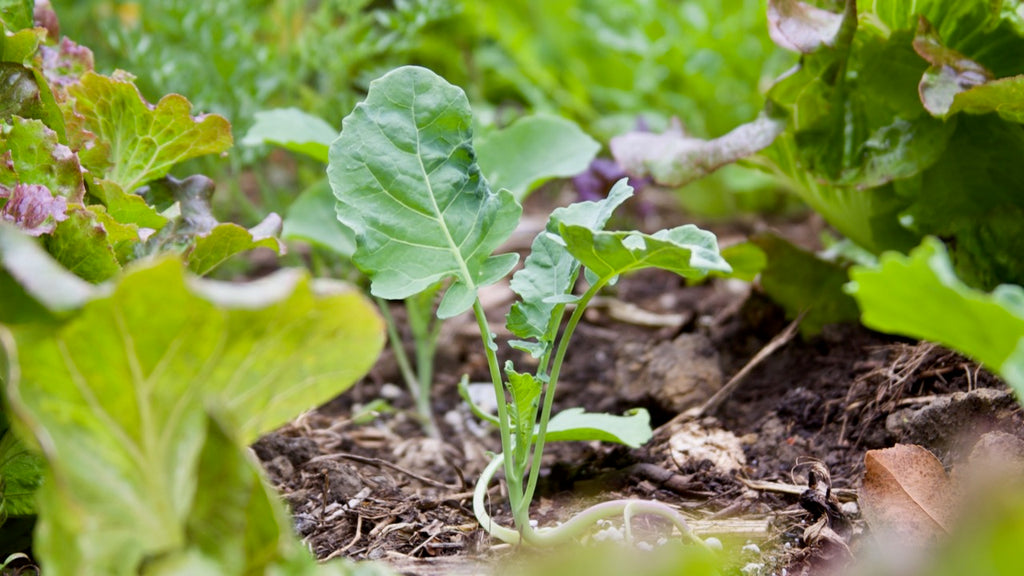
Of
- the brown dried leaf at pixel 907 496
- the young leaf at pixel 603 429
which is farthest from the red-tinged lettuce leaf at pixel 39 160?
the brown dried leaf at pixel 907 496

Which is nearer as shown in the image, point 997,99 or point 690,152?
point 997,99

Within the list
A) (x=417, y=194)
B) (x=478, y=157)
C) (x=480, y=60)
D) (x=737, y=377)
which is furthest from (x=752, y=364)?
(x=480, y=60)

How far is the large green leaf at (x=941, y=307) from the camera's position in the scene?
0.71 metres

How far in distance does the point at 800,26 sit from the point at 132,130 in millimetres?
1118

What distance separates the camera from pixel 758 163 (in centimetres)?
179

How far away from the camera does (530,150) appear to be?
175 cm

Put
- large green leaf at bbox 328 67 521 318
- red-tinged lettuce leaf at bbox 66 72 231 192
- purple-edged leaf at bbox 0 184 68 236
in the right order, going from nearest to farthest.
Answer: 1. purple-edged leaf at bbox 0 184 68 236
2. large green leaf at bbox 328 67 521 318
3. red-tinged lettuce leaf at bbox 66 72 231 192

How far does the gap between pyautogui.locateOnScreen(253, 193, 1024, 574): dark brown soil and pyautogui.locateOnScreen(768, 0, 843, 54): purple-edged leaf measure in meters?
0.54

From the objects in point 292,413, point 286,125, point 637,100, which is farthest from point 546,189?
point 292,413

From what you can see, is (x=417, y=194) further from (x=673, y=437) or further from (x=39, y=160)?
(x=673, y=437)

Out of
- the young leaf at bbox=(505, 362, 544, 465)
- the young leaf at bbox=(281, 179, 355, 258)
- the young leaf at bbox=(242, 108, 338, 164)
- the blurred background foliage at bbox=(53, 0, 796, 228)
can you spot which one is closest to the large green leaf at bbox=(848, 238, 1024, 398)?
the young leaf at bbox=(505, 362, 544, 465)

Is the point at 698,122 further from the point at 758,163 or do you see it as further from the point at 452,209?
the point at 452,209

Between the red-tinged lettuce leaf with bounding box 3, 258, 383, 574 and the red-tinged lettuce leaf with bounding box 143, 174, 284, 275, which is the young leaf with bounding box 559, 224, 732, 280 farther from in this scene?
the red-tinged lettuce leaf with bounding box 143, 174, 284, 275

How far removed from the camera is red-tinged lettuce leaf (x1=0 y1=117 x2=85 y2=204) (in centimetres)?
109
